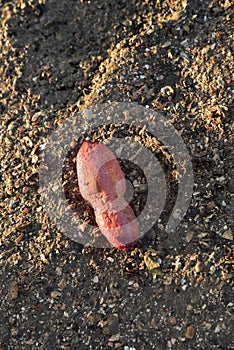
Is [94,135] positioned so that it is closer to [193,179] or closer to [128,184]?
[128,184]

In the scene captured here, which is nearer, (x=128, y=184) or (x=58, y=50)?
(x=128, y=184)

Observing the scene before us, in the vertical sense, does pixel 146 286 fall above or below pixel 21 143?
below

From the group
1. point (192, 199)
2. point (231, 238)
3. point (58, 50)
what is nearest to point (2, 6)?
point (58, 50)

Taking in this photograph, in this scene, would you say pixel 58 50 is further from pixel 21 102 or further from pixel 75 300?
pixel 75 300

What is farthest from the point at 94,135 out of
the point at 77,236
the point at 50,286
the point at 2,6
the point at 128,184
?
the point at 2,6

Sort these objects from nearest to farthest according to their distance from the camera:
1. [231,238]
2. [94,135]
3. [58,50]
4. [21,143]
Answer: [231,238], [94,135], [21,143], [58,50]

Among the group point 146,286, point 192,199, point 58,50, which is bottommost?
point 146,286

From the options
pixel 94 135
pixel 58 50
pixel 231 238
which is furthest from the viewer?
pixel 58 50
